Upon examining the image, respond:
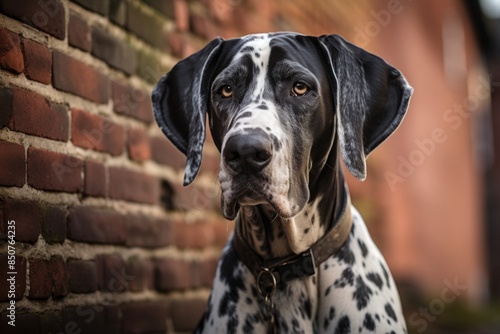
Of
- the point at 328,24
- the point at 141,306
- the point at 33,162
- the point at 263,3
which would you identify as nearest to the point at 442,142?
the point at 328,24

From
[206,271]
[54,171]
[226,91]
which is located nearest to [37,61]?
[54,171]

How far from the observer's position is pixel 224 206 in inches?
100

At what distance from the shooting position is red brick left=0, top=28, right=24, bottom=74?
2520mm

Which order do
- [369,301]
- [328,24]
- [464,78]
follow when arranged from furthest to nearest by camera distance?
[464,78] → [328,24] → [369,301]

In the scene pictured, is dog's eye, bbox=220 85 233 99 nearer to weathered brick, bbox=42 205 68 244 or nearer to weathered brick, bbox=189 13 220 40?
weathered brick, bbox=42 205 68 244

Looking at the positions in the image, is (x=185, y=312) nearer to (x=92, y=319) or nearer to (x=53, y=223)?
(x=92, y=319)

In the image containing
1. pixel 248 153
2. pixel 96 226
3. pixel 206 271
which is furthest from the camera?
pixel 206 271

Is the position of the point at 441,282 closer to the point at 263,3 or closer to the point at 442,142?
the point at 442,142

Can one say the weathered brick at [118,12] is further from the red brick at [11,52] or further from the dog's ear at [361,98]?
the dog's ear at [361,98]

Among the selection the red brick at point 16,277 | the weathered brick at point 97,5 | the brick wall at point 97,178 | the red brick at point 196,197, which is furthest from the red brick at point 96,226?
the weathered brick at point 97,5

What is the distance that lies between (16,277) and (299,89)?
47.8 inches

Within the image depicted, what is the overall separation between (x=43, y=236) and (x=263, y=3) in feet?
9.16

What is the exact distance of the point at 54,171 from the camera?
284cm

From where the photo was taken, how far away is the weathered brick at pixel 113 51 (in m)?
3.20
